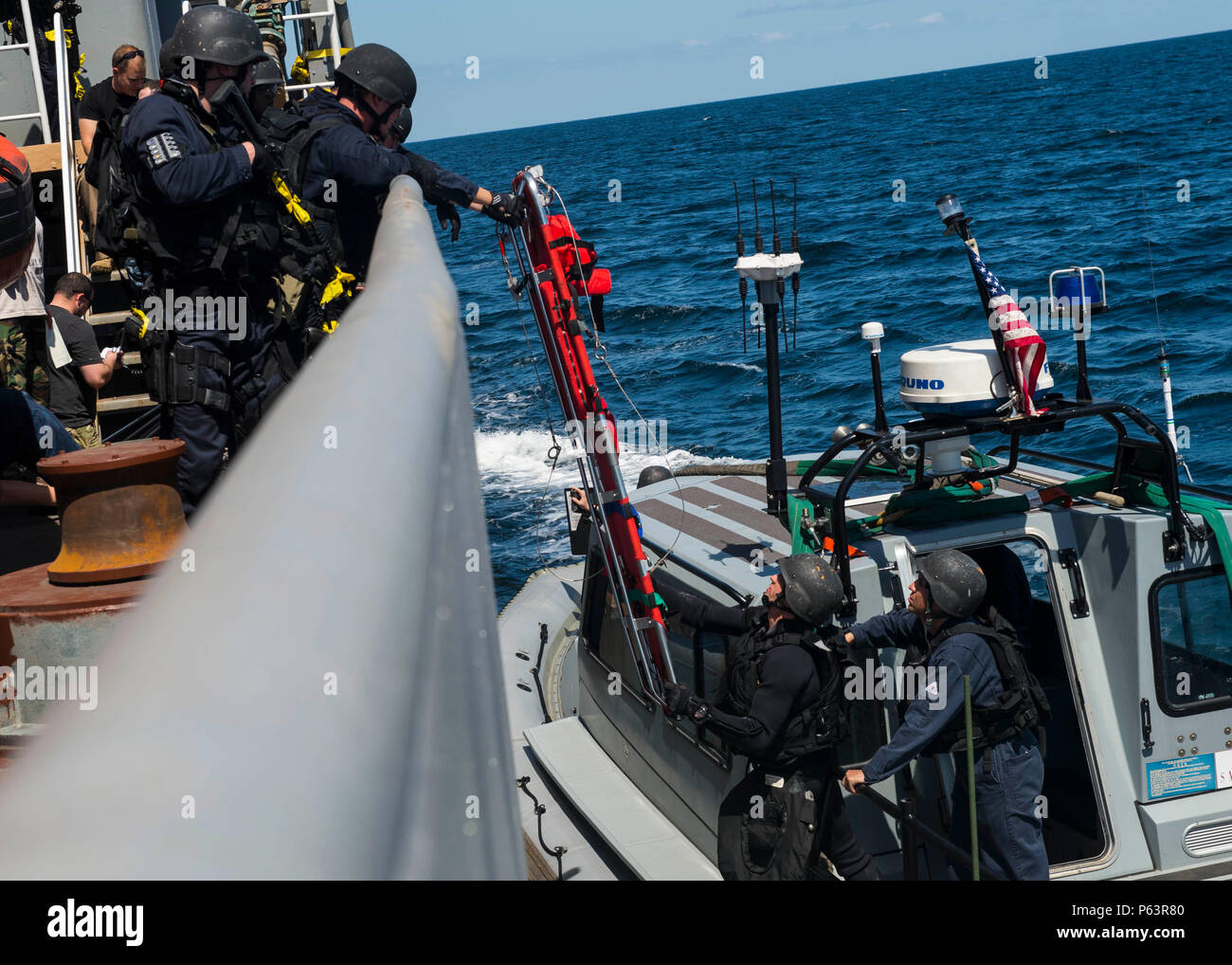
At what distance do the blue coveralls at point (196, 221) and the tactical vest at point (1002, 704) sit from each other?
2.88 meters

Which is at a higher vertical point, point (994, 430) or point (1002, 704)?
point (994, 430)

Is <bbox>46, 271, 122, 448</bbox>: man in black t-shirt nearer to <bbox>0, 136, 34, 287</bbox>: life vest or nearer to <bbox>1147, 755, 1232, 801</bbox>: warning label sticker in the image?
<bbox>0, 136, 34, 287</bbox>: life vest

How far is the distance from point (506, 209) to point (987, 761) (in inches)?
127

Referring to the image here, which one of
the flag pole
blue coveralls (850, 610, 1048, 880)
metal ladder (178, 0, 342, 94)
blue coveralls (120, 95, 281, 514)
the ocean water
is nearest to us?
blue coveralls (120, 95, 281, 514)

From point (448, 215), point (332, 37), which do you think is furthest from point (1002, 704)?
point (332, 37)

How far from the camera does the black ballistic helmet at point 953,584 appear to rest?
188 inches

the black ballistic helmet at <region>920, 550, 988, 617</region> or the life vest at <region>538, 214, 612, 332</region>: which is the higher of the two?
the life vest at <region>538, 214, 612, 332</region>

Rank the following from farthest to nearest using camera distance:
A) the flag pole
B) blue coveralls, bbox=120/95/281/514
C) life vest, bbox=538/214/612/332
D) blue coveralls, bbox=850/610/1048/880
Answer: life vest, bbox=538/214/612/332
the flag pole
blue coveralls, bbox=850/610/1048/880
blue coveralls, bbox=120/95/281/514

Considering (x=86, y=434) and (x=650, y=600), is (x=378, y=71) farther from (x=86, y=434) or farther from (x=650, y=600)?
(x=650, y=600)

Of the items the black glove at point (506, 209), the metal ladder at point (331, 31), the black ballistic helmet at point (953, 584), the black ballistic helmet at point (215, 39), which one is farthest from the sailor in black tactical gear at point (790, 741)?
the metal ladder at point (331, 31)

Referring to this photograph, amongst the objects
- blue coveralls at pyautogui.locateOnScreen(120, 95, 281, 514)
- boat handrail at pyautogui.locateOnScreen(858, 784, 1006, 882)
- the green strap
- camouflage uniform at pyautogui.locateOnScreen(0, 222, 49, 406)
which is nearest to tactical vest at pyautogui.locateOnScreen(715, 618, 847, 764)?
boat handrail at pyautogui.locateOnScreen(858, 784, 1006, 882)

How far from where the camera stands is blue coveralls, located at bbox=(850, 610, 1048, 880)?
15.5 feet

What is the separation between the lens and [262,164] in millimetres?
4035

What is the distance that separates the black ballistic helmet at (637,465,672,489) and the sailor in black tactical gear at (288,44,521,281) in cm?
365
